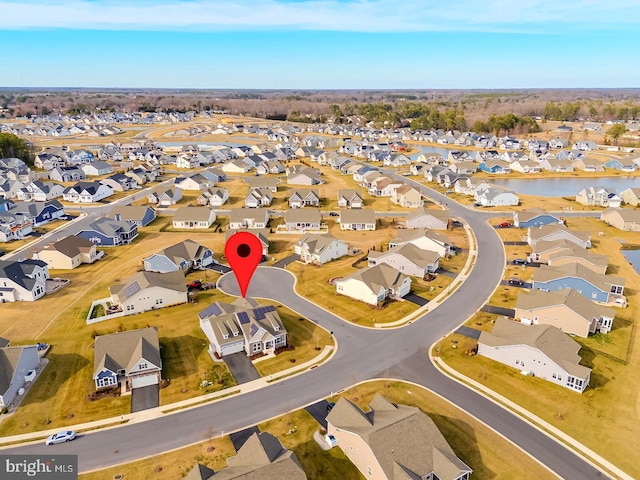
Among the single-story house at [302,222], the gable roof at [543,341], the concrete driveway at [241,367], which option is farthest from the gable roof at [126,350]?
the single-story house at [302,222]

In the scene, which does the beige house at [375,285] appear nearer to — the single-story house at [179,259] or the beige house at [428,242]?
the beige house at [428,242]

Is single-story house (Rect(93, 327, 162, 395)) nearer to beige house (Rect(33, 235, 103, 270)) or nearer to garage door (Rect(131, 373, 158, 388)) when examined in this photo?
garage door (Rect(131, 373, 158, 388))

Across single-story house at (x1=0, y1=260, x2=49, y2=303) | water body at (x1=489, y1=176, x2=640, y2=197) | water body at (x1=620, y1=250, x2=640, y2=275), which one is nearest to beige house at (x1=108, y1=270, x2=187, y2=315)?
single-story house at (x1=0, y1=260, x2=49, y2=303)

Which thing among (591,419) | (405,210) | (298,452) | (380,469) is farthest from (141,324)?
(405,210)

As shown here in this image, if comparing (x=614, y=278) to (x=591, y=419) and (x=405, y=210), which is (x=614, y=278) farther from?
(x=405, y=210)

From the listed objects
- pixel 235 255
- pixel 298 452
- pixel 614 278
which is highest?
pixel 235 255

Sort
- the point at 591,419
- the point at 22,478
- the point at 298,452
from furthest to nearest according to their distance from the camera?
1. the point at 591,419
2. the point at 298,452
3. the point at 22,478

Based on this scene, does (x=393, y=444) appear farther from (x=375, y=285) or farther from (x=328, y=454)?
(x=375, y=285)
